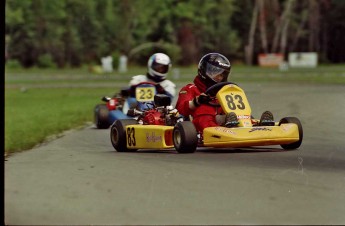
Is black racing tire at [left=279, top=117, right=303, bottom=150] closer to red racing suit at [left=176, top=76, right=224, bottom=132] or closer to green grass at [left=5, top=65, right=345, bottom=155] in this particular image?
green grass at [left=5, top=65, right=345, bottom=155]

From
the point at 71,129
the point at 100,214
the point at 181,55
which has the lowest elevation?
the point at 71,129

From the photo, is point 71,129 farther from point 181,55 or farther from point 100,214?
point 100,214

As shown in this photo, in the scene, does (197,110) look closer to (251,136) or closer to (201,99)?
(201,99)

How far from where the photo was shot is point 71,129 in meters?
17.1

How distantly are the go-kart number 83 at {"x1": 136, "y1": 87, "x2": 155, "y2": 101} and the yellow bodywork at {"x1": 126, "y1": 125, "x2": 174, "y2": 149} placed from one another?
3329 millimetres

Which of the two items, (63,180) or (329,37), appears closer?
(63,180)

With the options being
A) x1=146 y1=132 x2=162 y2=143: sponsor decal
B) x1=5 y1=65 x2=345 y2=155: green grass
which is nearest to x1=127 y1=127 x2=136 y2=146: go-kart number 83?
x1=146 y1=132 x2=162 y2=143: sponsor decal

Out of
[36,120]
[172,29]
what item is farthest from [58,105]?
[172,29]

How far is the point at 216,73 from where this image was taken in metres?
8.52

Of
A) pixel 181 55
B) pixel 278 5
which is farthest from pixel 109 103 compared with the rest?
pixel 278 5

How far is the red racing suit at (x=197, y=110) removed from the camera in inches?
370

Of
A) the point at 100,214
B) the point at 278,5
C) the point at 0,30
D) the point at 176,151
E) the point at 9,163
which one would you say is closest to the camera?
the point at 100,214

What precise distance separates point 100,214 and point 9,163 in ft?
6.03

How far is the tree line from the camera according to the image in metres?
7.78
